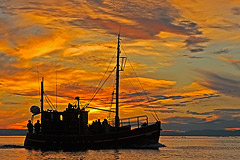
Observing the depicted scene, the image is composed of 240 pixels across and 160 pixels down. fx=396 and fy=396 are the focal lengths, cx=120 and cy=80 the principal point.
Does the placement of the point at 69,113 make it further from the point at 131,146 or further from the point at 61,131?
the point at 131,146

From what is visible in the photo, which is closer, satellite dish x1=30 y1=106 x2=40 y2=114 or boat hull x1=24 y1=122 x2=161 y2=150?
boat hull x1=24 y1=122 x2=161 y2=150

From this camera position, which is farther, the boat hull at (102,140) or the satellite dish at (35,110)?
the satellite dish at (35,110)

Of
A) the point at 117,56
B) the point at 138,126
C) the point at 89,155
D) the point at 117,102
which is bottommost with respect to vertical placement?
the point at 89,155

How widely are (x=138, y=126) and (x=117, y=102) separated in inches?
188

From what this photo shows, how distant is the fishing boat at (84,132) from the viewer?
188ft

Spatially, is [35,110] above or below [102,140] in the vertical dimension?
above

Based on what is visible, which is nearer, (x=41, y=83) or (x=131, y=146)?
(x=131, y=146)

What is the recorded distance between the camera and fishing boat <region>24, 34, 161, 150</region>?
57.2m

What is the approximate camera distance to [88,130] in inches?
2355

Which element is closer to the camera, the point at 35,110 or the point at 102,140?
the point at 102,140

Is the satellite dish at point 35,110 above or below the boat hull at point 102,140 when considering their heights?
above

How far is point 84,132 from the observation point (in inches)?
2308

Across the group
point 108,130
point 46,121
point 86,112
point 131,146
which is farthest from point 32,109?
point 131,146

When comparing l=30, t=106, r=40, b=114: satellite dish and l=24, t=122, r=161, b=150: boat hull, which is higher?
l=30, t=106, r=40, b=114: satellite dish
